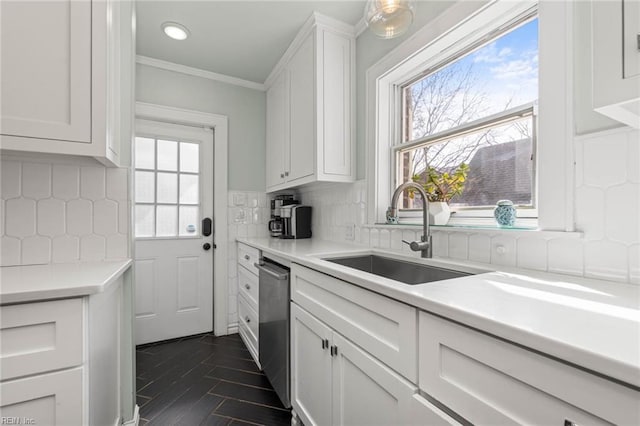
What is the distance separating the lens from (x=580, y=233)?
3.18 feet

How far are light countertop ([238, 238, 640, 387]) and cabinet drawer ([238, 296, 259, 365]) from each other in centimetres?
146

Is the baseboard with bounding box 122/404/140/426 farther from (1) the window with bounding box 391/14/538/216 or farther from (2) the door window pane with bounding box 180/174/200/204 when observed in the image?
(1) the window with bounding box 391/14/538/216

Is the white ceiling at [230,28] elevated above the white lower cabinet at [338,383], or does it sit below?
above

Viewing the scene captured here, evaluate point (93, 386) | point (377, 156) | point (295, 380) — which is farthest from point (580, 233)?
point (93, 386)

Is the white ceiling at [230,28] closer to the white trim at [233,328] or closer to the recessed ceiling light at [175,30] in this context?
the recessed ceiling light at [175,30]

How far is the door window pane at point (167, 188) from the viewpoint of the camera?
2.71m

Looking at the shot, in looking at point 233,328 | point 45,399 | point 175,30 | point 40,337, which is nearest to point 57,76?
point 40,337

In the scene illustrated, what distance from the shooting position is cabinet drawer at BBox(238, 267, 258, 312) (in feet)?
7.22

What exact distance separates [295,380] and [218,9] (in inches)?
96.8

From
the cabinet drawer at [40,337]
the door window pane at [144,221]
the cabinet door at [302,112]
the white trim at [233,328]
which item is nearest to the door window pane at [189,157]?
the door window pane at [144,221]

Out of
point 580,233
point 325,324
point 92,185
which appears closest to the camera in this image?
point 580,233

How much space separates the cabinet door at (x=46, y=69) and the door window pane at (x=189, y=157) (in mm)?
1757

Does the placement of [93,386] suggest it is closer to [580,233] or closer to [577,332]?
[577,332]

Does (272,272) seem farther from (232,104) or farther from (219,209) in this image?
(232,104)
